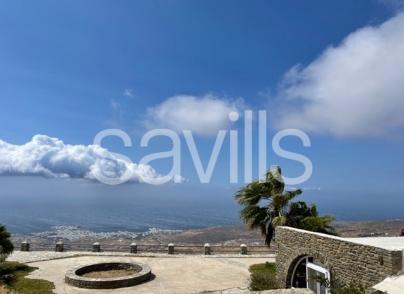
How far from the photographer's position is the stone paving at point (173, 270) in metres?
16.8

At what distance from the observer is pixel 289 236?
14602 millimetres

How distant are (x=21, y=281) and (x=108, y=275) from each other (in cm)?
412

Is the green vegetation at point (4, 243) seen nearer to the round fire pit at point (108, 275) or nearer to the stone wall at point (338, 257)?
the round fire pit at point (108, 275)

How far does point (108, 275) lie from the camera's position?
1947cm

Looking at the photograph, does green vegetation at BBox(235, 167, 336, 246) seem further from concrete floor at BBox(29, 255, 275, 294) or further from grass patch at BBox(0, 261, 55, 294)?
grass patch at BBox(0, 261, 55, 294)

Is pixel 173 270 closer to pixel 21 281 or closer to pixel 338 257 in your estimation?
pixel 21 281

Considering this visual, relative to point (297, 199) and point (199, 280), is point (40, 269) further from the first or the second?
point (297, 199)

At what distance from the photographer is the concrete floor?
16922 millimetres

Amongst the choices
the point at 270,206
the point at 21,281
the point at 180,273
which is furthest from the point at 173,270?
the point at 21,281

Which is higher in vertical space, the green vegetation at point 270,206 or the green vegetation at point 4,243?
the green vegetation at point 270,206

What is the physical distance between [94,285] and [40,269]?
552cm

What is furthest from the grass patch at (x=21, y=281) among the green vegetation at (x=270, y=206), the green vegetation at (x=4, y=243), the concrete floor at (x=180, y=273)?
the green vegetation at (x=270, y=206)

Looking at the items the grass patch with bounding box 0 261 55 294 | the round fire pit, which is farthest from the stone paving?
the grass patch with bounding box 0 261 55 294

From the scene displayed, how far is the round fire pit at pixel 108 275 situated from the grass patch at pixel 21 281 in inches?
48.5
